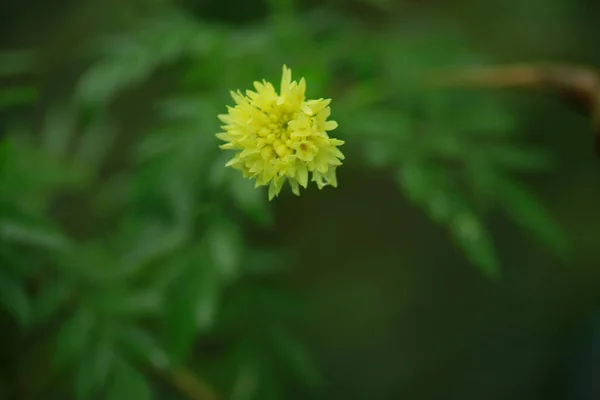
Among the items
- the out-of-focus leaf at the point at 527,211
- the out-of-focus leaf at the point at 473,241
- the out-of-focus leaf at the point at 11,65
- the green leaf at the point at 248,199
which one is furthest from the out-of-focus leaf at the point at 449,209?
the out-of-focus leaf at the point at 11,65

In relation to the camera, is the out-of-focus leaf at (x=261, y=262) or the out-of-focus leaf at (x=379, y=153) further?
the out-of-focus leaf at (x=261, y=262)

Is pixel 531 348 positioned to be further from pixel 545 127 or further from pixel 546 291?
pixel 545 127

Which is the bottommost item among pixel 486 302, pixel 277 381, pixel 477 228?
pixel 277 381

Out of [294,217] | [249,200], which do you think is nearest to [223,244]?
[249,200]

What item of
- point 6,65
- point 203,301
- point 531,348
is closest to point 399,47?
point 203,301

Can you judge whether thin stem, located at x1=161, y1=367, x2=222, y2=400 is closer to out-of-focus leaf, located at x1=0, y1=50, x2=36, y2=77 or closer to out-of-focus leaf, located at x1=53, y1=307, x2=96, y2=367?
out-of-focus leaf, located at x1=53, y1=307, x2=96, y2=367

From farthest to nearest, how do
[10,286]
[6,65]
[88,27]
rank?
1. [88,27]
2. [6,65]
3. [10,286]

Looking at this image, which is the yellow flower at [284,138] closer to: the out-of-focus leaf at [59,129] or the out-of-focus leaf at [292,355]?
the out-of-focus leaf at [292,355]
